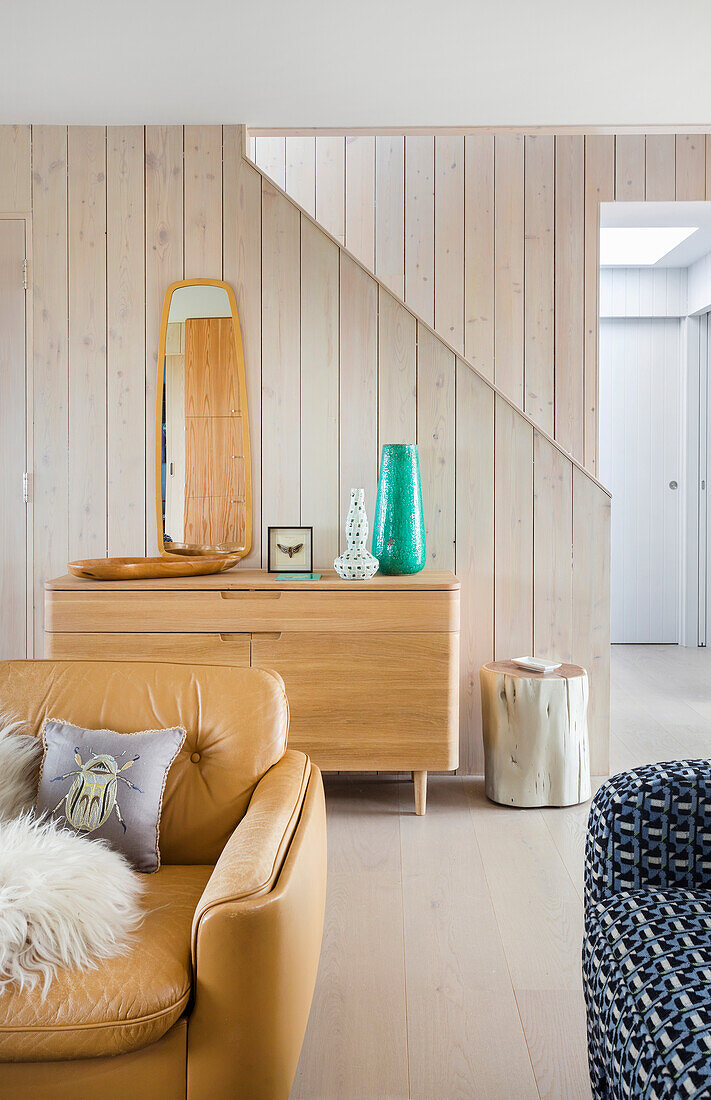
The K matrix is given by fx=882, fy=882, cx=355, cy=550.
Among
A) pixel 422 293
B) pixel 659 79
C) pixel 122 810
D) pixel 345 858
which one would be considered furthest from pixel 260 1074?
pixel 422 293

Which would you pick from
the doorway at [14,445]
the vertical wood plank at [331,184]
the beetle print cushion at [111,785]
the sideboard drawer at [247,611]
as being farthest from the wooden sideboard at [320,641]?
the vertical wood plank at [331,184]

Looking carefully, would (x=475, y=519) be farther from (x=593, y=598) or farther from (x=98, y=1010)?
(x=98, y=1010)

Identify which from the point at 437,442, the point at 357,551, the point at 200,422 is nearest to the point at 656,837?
the point at 357,551

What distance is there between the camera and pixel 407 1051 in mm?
1705

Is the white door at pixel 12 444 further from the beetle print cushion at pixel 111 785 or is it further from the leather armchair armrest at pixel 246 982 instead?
the leather armchair armrest at pixel 246 982

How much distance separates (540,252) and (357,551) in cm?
209

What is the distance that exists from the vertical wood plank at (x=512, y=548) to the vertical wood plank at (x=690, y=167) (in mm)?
1865

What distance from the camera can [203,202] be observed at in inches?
129

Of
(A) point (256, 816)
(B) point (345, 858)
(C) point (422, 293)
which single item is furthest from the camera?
(C) point (422, 293)

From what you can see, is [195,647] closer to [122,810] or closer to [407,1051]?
[122,810]

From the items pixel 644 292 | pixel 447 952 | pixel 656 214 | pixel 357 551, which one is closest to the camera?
pixel 447 952

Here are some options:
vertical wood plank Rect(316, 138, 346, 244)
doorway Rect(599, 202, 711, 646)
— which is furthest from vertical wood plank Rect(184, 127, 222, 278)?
doorway Rect(599, 202, 711, 646)

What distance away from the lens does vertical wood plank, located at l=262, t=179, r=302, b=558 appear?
10.7 feet

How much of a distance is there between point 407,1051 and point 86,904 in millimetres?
757
